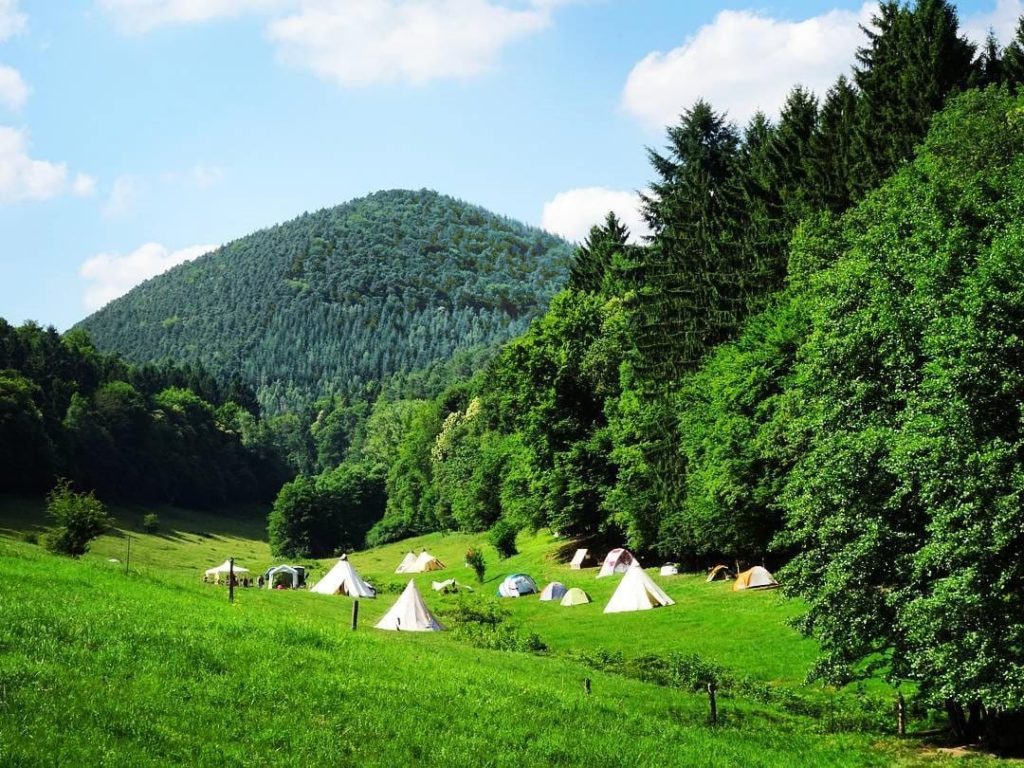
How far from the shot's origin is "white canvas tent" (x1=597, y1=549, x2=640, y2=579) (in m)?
56.8

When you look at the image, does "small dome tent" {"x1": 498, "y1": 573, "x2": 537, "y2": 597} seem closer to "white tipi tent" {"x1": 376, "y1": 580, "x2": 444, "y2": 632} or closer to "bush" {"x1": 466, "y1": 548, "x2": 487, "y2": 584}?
"bush" {"x1": 466, "y1": 548, "x2": 487, "y2": 584}

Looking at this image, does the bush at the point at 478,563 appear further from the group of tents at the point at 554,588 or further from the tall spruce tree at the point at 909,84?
the tall spruce tree at the point at 909,84

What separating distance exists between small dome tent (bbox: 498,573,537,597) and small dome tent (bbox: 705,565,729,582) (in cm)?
1153

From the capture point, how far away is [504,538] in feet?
249

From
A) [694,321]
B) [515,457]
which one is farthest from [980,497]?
[515,457]

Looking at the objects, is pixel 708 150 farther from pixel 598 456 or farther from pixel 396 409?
pixel 396 409

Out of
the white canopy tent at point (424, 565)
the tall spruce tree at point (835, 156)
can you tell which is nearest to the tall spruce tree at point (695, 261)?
the tall spruce tree at point (835, 156)

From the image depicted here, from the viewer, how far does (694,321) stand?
2141 inches

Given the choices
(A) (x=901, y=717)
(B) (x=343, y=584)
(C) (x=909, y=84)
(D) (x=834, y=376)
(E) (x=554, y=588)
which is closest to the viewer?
(A) (x=901, y=717)

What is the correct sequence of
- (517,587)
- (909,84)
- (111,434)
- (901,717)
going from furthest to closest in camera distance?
(111,434)
(517,587)
(909,84)
(901,717)

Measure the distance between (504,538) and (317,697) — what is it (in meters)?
58.9

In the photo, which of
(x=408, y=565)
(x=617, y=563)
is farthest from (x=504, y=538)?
(x=617, y=563)

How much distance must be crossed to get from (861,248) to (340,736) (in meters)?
23.9

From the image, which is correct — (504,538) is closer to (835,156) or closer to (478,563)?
(478,563)
